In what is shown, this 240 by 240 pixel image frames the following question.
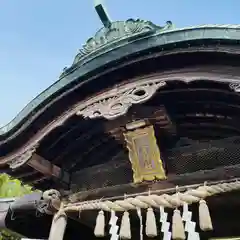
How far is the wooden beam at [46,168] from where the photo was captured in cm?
462

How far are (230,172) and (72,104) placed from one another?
200cm

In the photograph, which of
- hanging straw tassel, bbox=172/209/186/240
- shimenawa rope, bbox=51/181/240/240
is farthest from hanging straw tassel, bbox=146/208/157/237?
hanging straw tassel, bbox=172/209/186/240

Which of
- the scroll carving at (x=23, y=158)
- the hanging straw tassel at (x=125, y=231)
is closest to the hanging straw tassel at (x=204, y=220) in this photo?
the hanging straw tassel at (x=125, y=231)

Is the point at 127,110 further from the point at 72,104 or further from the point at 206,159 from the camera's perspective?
the point at 206,159

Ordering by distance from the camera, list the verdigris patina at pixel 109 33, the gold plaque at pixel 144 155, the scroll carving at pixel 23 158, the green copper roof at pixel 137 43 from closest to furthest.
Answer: the green copper roof at pixel 137 43 → the gold plaque at pixel 144 155 → the scroll carving at pixel 23 158 → the verdigris patina at pixel 109 33

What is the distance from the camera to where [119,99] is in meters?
3.94

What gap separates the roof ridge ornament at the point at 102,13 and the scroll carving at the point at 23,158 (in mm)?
2569

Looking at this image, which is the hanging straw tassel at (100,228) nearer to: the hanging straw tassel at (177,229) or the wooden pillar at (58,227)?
the wooden pillar at (58,227)

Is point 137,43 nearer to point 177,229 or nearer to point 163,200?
point 163,200

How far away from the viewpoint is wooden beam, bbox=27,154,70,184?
462cm

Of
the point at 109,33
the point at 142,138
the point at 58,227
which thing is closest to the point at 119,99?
the point at 142,138

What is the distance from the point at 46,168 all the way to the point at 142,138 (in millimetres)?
1523

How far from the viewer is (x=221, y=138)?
423cm

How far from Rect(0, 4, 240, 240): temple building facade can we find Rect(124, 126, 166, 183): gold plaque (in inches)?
0.5
